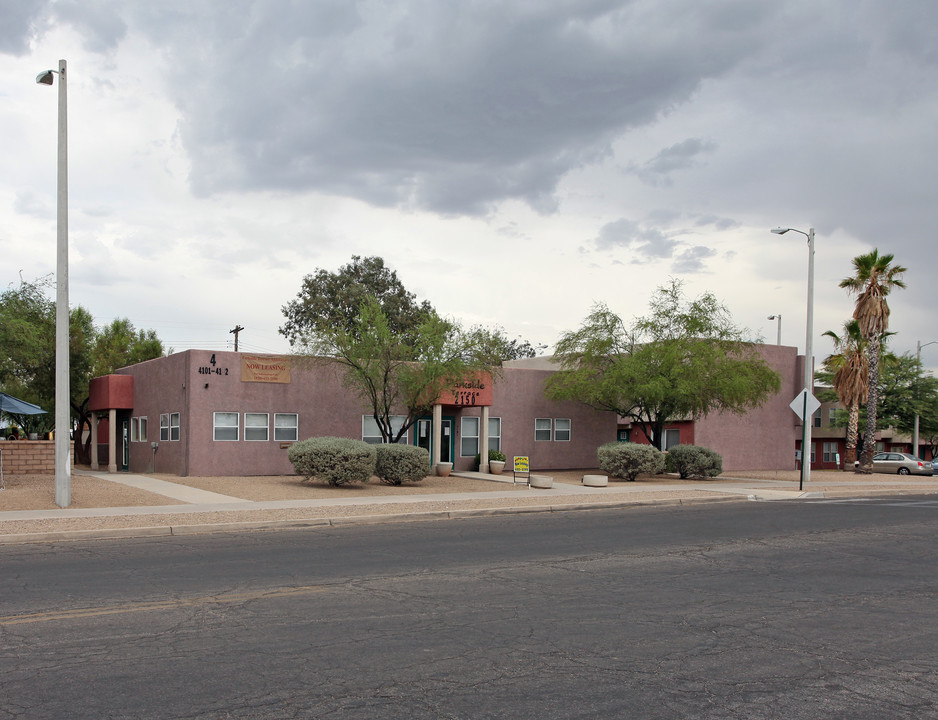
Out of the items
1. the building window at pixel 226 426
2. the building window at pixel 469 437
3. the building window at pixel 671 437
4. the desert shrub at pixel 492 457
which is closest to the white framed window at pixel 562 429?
the desert shrub at pixel 492 457

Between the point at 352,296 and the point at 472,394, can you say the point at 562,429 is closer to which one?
the point at 472,394

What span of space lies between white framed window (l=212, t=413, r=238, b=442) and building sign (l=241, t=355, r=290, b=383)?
1.35 m

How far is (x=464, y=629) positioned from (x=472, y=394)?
81.3 feet

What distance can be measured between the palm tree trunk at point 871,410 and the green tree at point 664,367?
12.8 meters

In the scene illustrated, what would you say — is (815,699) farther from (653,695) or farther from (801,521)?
(801,521)

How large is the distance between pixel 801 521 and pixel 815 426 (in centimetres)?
4002

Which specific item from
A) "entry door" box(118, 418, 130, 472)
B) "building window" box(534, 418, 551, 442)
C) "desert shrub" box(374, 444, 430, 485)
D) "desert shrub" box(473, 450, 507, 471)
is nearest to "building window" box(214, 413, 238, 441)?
"desert shrub" box(374, 444, 430, 485)

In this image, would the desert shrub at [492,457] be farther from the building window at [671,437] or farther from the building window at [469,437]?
the building window at [671,437]

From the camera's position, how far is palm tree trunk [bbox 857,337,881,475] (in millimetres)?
42438

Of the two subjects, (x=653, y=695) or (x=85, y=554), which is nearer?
(x=653, y=695)

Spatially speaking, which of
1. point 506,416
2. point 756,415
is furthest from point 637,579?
point 756,415

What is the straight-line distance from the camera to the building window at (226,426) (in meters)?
28.9

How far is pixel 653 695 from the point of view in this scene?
5.82 meters

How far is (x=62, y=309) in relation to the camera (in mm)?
17859
